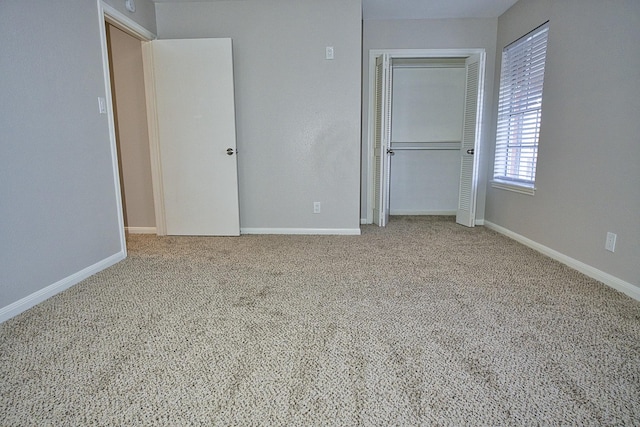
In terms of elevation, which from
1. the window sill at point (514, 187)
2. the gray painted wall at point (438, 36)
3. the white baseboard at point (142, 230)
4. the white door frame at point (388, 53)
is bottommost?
the white baseboard at point (142, 230)

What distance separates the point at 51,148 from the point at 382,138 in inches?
120

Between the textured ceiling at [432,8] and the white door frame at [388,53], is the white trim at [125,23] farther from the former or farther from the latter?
the white door frame at [388,53]

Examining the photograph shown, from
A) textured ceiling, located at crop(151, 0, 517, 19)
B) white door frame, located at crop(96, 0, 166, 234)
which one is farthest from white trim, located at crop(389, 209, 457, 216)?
white door frame, located at crop(96, 0, 166, 234)

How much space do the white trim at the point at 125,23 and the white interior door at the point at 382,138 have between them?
7.93ft

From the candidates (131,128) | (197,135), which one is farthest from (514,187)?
(131,128)

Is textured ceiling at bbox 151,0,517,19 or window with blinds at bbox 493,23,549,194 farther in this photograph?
textured ceiling at bbox 151,0,517,19

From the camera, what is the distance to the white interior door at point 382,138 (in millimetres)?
3951

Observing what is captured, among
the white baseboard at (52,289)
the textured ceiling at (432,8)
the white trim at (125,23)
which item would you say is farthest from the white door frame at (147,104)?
the textured ceiling at (432,8)

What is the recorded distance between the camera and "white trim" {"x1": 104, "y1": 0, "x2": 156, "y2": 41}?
2760 millimetres

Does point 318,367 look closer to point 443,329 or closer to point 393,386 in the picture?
point 393,386

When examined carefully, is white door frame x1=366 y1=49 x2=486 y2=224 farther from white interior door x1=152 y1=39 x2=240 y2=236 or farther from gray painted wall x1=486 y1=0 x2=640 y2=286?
white interior door x1=152 y1=39 x2=240 y2=236

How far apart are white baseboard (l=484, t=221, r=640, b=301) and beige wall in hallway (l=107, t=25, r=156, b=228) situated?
12.6 feet

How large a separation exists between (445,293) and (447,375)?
0.86 metres

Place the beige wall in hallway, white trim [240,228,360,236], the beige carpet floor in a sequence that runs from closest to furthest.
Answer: the beige carpet floor < the beige wall in hallway < white trim [240,228,360,236]
